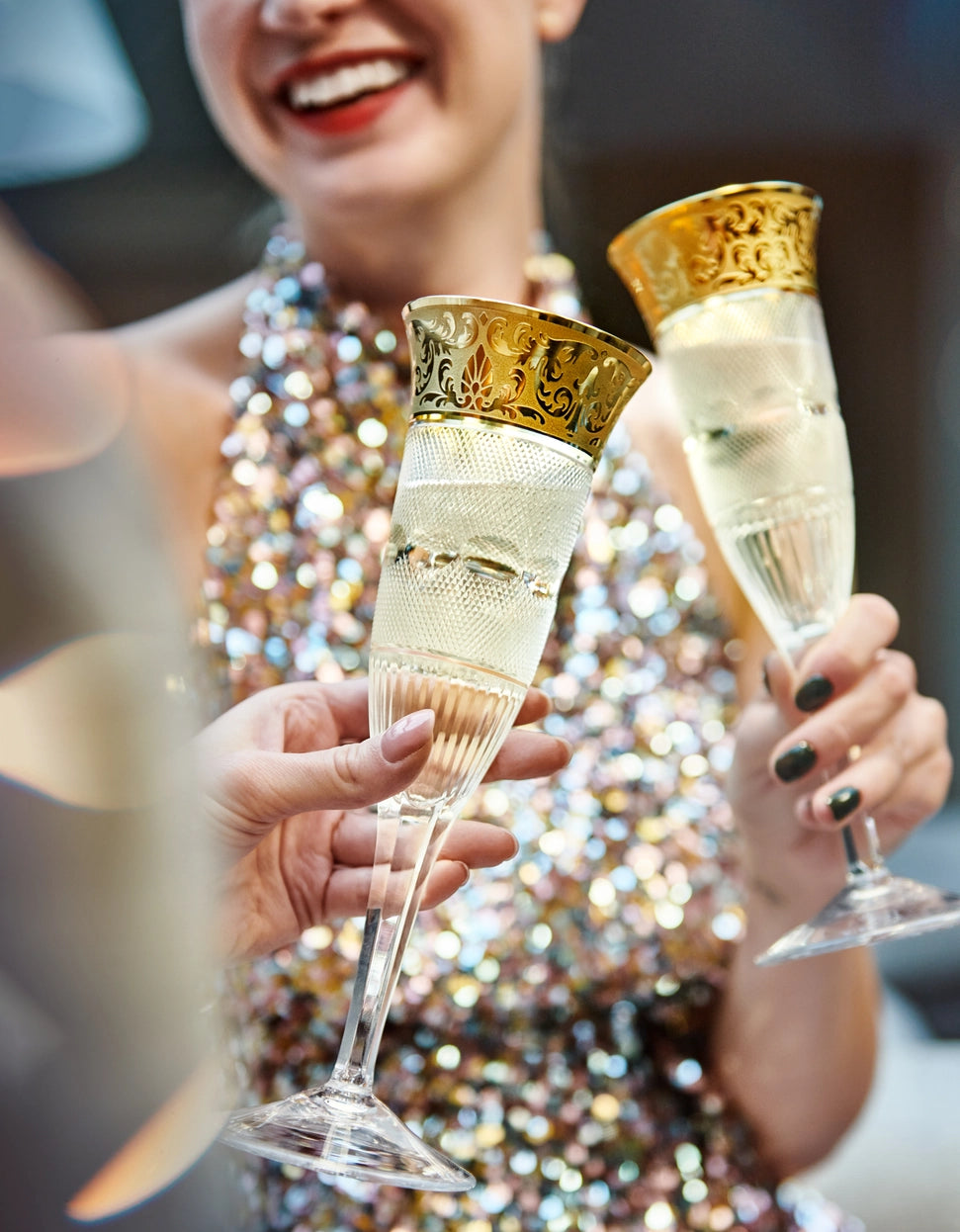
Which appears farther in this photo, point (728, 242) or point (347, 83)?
point (347, 83)

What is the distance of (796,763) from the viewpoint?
679 millimetres

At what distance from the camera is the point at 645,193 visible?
1.51 metres

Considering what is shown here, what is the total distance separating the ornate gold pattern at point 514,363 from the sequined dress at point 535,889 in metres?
0.54

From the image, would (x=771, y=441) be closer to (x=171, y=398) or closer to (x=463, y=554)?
(x=463, y=554)

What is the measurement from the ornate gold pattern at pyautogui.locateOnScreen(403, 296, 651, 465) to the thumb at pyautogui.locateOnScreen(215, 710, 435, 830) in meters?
0.12

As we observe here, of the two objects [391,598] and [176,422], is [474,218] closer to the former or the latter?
[176,422]

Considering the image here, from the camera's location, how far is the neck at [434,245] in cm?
104

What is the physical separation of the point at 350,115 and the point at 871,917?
69 centimetres

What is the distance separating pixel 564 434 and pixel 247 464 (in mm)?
595

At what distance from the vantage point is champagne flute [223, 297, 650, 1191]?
45 centimetres

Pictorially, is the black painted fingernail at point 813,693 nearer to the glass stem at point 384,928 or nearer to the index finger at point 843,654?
the index finger at point 843,654

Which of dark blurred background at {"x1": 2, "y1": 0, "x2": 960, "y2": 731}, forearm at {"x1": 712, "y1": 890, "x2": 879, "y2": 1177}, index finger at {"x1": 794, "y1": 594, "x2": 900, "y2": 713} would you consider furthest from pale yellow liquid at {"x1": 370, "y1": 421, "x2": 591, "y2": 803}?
dark blurred background at {"x1": 2, "y1": 0, "x2": 960, "y2": 731}

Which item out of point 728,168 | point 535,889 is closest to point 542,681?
point 535,889

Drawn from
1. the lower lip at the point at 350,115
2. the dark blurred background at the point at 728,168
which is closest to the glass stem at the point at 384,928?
the lower lip at the point at 350,115
